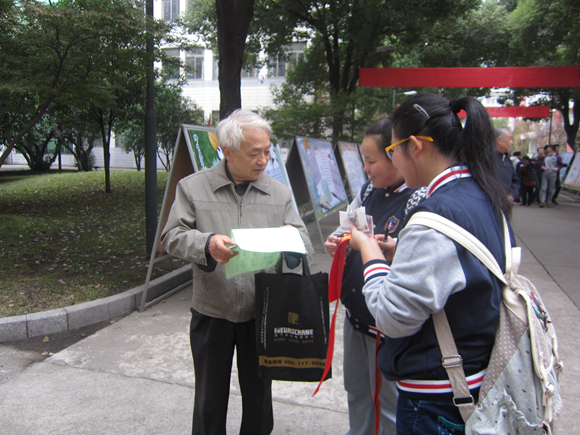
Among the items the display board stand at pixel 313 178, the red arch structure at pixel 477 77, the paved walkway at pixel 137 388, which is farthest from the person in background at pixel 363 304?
the red arch structure at pixel 477 77

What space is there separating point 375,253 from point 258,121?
1010 millimetres

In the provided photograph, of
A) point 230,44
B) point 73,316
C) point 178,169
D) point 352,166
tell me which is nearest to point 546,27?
point 352,166

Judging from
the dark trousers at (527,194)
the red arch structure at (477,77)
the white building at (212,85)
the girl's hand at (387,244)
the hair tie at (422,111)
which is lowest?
the dark trousers at (527,194)

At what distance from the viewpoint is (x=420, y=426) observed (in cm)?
136

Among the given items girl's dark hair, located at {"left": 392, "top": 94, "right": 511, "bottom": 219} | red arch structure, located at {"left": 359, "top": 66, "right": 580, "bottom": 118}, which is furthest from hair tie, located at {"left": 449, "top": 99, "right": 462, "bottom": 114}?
red arch structure, located at {"left": 359, "top": 66, "right": 580, "bottom": 118}

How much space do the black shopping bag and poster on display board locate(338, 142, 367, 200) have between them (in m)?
7.52

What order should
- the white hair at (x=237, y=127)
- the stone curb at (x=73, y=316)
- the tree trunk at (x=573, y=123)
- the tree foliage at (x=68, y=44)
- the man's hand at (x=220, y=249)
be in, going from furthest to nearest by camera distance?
the tree trunk at (x=573, y=123), the tree foliage at (x=68, y=44), the stone curb at (x=73, y=316), the white hair at (x=237, y=127), the man's hand at (x=220, y=249)

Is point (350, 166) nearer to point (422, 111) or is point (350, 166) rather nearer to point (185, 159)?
point (185, 159)

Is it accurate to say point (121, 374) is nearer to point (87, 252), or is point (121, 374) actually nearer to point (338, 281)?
point (338, 281)

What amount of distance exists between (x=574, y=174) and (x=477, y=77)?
28.5ft

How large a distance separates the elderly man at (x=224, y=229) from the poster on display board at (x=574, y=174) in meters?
19.2

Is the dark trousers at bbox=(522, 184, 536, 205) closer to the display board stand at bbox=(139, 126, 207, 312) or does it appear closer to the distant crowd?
the distant crowd

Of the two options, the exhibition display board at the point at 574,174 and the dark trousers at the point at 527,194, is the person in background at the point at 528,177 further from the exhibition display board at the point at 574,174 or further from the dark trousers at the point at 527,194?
the exhibition display board at the point at 574,174

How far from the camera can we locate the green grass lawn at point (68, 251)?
478cm
